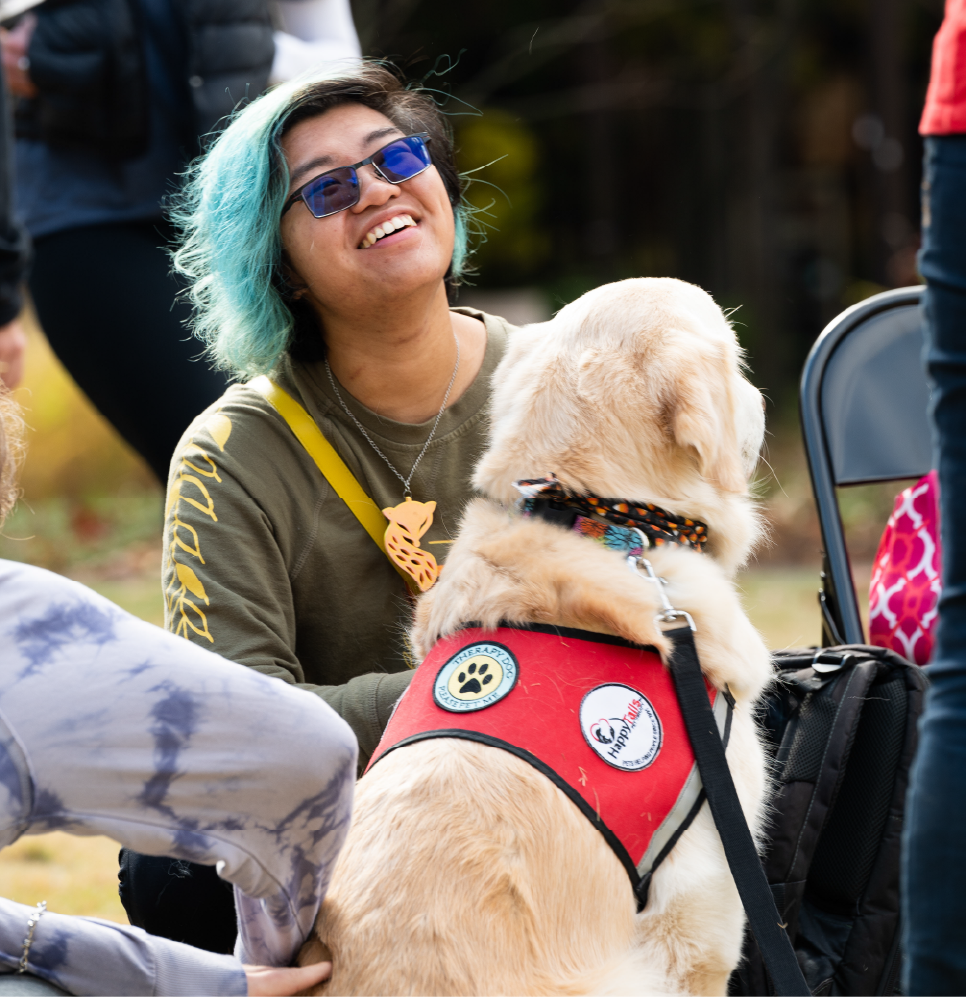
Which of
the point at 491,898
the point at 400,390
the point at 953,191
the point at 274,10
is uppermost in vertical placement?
the point at 274,10

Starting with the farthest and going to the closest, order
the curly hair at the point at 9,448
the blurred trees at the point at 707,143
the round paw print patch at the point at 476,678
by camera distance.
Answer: the blurred trees at the point at 707,143
the round paw print patch at the point at 476,678
the curly hair at the point at 9,448

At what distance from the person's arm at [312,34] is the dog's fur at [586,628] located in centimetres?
135

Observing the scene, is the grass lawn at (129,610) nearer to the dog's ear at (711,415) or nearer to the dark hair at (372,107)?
the dog's ear at (711,415)

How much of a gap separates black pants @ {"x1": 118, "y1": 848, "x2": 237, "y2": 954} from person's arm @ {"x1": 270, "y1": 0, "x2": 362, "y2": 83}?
204 centimetres

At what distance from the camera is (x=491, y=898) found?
158cm

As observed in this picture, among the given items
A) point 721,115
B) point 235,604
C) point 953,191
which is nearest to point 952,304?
point 953,191

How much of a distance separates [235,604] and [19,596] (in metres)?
0.88

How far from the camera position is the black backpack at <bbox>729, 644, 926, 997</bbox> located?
75.5 inches

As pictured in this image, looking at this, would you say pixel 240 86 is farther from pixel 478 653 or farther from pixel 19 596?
pixel 19 596

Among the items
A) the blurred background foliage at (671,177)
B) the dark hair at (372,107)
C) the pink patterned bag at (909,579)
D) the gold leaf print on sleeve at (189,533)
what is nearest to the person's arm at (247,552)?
the gold leaf print on sleeve at (189,533)

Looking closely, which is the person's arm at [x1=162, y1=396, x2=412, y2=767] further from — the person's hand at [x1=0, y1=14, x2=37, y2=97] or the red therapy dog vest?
the person's hand at [x1=0, y1=14, x2=37, y2=97]

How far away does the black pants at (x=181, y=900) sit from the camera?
1.99 meters

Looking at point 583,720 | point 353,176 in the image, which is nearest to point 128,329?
point 353,176

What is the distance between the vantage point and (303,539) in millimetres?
2316
